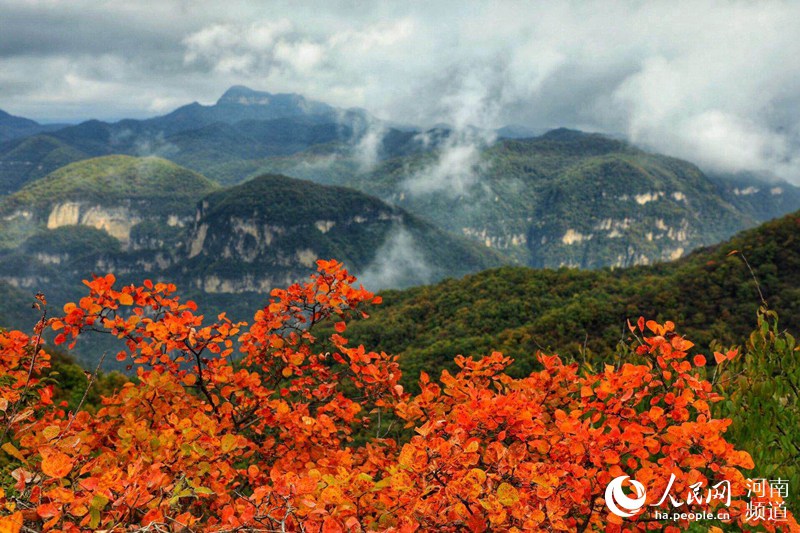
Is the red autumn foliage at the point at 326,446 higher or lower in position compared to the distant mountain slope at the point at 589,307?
higher

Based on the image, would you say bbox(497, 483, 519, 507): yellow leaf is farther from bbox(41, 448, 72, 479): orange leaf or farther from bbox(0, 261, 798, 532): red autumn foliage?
bbox(41, 448, 72, 479): orange leaf

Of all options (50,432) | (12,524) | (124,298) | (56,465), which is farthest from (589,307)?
(12,524)

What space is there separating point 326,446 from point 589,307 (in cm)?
4847

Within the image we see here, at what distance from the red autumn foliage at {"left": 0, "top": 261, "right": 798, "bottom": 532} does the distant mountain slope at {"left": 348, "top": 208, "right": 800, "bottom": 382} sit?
1696cm

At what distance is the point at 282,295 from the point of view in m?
7.37

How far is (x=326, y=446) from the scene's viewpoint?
739cm

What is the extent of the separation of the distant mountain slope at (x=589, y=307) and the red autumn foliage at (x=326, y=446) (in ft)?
55.7

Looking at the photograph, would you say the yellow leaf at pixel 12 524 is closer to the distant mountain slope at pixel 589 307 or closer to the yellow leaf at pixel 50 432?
the yellow leaf at pixel 50 432

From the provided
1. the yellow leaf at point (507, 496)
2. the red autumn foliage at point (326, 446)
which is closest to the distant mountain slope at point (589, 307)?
the red autumn foliage at point (326, 446)

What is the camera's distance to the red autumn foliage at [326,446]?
3.90 m

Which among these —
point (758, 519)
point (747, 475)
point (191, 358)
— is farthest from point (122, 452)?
point (747, 475)

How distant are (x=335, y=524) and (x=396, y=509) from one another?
3.10ft

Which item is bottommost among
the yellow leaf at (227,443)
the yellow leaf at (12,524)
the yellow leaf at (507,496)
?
the yellow leaf at (227,443)

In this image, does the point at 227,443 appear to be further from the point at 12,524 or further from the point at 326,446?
the point at 326,446
